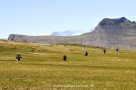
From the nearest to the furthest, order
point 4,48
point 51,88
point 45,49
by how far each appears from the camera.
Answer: point 51,88
point 4,48
point 45,49

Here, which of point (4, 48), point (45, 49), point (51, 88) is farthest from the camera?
point (45, 49)

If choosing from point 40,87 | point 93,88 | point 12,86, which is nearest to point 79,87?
point 93,88

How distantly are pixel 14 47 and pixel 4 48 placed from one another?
5.38 metres

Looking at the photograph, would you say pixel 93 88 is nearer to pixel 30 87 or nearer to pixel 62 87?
pixel 62 87

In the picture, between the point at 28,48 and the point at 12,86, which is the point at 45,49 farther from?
the point at 12,86

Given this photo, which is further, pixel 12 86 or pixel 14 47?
pixel 14 47

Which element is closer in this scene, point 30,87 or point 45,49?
point 30,87

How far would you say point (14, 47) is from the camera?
475 ft

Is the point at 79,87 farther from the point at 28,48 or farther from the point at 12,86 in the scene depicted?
the point at 28,48

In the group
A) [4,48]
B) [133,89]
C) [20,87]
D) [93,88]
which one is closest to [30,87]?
[20,87]

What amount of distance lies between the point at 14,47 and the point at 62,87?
114033 mm

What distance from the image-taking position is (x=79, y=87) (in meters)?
33.2

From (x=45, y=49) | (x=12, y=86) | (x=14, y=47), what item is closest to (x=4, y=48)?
(x=14, y=47)

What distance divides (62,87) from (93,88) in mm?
2979
